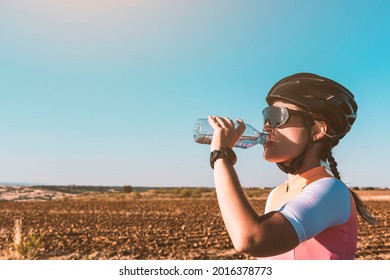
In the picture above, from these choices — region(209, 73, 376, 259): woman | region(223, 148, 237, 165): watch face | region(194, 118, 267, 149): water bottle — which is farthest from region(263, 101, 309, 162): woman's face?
region(194, 118, 267, 149): water bottle

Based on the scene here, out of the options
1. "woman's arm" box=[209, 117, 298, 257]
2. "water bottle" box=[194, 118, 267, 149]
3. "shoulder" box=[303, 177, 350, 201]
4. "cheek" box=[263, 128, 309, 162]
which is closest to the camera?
"woman's arm" box=[209, 117, 298, 257]

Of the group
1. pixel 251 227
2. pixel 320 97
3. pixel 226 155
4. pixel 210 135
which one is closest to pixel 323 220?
pixel 251 227

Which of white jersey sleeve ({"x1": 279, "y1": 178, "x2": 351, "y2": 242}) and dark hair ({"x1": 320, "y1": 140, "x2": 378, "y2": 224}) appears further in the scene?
dark hair ({"x1": 320, "y1": 140, "x2": 378, "y2": 224})

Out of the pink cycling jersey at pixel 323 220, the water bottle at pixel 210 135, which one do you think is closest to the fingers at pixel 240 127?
the pink cycling jersey at pixel 323 220

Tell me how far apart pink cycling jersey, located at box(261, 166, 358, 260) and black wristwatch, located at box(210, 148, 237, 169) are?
201mm

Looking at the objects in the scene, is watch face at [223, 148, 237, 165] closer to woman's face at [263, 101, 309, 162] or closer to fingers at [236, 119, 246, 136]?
fingers at [236, 119, 246, 136]

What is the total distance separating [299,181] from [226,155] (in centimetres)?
35

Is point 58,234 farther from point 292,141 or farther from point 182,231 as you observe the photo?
point 292,141

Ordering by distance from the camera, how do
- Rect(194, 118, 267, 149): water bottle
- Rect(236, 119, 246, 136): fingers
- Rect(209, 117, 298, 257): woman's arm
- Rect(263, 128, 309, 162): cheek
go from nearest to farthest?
Rect(209, 117, 298, 257): woman's arm → Rect(236, 119, 246, 136): fingers → Rect(263, 128, 309, 162): cheek → Rect(194, 118, 267, 149): water bottle

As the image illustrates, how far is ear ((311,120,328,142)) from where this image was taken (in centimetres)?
162

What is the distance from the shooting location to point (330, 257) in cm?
140

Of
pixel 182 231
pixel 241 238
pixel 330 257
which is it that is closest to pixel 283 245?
pixel 241 238

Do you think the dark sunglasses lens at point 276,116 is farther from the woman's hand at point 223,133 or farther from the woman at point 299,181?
the woman's hand at point 223,133

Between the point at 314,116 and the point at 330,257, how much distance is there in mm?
488
